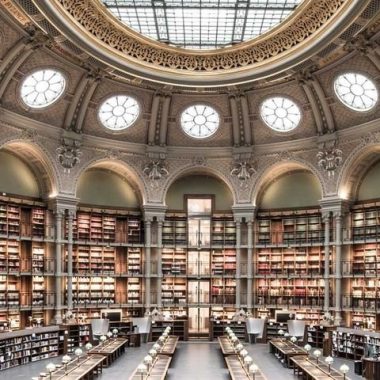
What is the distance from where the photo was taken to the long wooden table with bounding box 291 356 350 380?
1752 cm

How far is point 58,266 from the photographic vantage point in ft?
91.4

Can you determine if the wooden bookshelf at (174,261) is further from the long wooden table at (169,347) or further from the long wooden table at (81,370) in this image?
the long wooden table at (81,370)

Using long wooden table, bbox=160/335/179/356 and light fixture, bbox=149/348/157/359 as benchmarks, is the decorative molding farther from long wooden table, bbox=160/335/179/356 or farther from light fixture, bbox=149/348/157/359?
light fixture, bbox=149/348/157/359

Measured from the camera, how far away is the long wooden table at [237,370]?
679 inches

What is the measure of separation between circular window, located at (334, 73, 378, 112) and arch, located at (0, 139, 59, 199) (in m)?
13.5

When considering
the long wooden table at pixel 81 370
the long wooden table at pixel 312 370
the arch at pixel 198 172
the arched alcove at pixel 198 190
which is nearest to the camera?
the long wooden table at pixel 81 370

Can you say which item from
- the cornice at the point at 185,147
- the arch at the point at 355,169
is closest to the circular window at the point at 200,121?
the cornice at the point at 185,147

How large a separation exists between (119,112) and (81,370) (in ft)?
48.7

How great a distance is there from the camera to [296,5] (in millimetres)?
23547

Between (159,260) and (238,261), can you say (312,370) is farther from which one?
(159,260)

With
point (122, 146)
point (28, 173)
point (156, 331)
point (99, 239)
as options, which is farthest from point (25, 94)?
point (156, 331)

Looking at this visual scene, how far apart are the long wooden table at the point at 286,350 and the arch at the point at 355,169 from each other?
7.64m

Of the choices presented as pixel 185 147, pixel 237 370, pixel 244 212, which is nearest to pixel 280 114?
pixel 185 147

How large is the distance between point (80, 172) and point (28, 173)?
7.90ft
